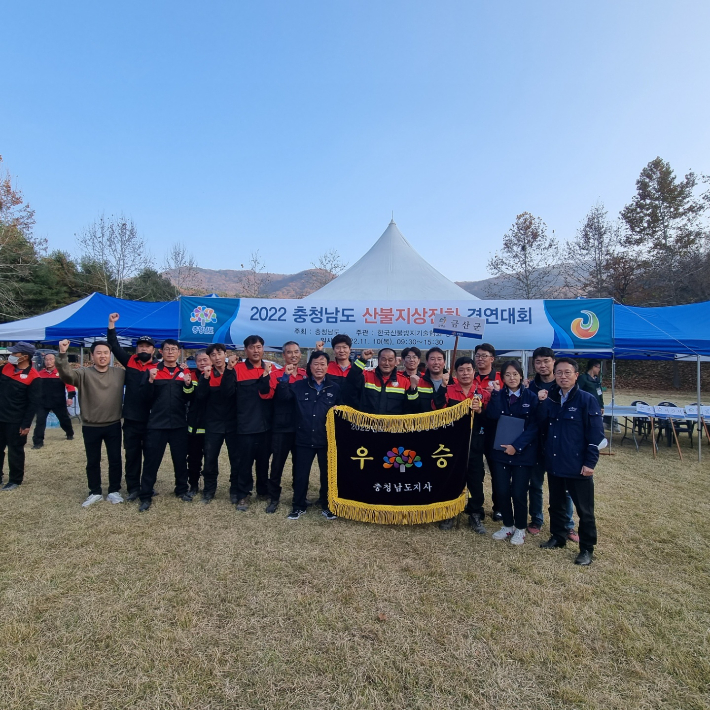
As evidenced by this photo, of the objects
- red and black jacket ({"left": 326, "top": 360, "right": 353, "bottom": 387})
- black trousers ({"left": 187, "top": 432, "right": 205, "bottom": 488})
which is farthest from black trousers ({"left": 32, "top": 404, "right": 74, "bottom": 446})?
red and black jacket ({"left": 326, "top": 360, "right": 353, "bottom": 387})

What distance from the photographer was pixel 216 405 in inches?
160

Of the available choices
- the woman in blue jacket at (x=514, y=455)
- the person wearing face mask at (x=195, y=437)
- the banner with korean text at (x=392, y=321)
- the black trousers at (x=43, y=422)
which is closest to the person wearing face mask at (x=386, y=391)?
the woman in blue jacket at (x=514, y=455)

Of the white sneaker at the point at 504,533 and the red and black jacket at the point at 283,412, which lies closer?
the white sneaker at the point at 504,533

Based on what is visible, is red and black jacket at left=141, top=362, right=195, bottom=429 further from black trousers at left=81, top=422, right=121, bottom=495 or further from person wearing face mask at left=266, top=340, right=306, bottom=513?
person wearing face mask at left=266, top=340, right=306, bottom=513

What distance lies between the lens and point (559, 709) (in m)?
1.76

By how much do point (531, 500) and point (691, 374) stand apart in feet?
71.3

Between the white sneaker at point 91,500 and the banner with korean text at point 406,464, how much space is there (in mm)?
2508

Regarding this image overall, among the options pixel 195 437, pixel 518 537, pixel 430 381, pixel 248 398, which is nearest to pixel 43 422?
pixel 195 437

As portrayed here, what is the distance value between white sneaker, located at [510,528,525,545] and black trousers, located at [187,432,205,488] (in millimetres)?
3226

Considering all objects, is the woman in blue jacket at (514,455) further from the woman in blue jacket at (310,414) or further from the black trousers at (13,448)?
the black trousers at (13,448)

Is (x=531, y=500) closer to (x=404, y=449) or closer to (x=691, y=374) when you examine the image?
(x=404, y=449)

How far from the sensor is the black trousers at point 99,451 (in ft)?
12.9

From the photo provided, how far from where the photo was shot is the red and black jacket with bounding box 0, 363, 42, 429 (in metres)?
4.39

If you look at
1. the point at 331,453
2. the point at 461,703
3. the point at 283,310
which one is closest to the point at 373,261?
the point at 283,310
